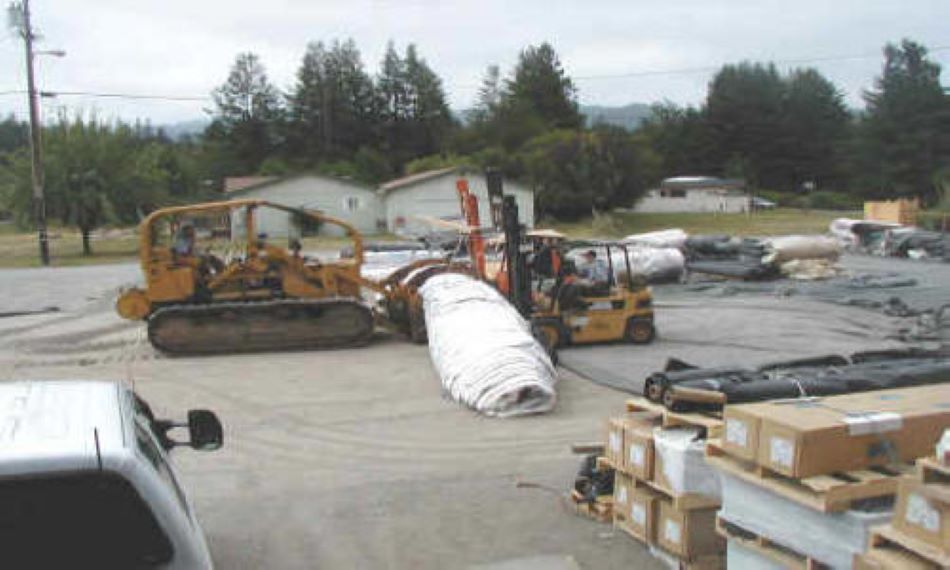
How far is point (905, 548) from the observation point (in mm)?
4488

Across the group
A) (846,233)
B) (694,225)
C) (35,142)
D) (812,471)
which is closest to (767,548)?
(812,471)

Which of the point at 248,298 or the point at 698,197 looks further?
the point at 698,197

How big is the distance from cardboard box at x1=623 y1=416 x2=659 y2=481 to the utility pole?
36.1m

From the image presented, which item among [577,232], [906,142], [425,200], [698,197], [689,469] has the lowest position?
[577,232]

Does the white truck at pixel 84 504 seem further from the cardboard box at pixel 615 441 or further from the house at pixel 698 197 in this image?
the house at pixel 698 197

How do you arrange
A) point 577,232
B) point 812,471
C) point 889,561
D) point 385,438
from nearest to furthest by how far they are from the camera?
1. point 889,561
2. point 812,471
3. point 385,438
4. point 577,232

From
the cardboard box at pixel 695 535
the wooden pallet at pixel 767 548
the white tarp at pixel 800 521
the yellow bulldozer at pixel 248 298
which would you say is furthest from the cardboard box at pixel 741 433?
the yellow bulldozer at pixel 248 298

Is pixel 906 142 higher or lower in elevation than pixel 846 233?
higher

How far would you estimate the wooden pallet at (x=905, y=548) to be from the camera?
426cm

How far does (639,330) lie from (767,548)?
11.1 meters

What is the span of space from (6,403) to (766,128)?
9342cm

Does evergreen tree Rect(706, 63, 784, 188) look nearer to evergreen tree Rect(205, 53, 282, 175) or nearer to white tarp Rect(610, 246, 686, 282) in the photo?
evergreen tree Rect(205, 53, 282, 175)

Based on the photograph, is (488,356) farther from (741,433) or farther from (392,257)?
(392,257)

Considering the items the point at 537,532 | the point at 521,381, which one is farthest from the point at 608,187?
the point at 537,532
